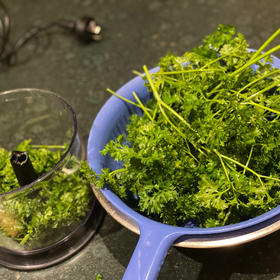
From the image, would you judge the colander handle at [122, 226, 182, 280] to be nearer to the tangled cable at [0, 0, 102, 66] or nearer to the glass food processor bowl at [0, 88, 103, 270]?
the glass food processor bowl at [0, 88, 103, 270]

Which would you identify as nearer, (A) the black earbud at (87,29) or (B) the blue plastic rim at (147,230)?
(B) the blue plastic rim at (147,230)

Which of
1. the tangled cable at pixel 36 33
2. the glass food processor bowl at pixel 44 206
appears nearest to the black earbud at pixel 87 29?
the tangled cable at pixel 36 33

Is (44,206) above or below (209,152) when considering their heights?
below

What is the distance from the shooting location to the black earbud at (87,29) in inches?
60.5

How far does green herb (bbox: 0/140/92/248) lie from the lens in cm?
89

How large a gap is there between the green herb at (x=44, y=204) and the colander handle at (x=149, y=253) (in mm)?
238

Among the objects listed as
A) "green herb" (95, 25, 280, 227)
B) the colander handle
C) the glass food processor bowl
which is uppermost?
"green herb" (95, 25, 280, 227)

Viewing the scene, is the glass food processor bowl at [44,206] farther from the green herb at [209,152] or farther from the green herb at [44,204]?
the green herb at [209,152]

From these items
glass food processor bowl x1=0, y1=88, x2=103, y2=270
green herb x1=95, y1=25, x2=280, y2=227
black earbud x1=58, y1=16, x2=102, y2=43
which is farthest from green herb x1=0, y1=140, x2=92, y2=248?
black earbud x1=58, y1=16, x2=102, y2=43

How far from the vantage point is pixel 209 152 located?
2.54 feet

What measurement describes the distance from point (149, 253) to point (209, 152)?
0.24 metres

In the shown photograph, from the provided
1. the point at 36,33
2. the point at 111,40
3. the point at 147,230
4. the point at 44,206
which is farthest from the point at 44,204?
the point at 36,33

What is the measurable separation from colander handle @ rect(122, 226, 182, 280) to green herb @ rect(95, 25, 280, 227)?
0.06m

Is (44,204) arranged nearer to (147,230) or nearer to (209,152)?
(147,230)
